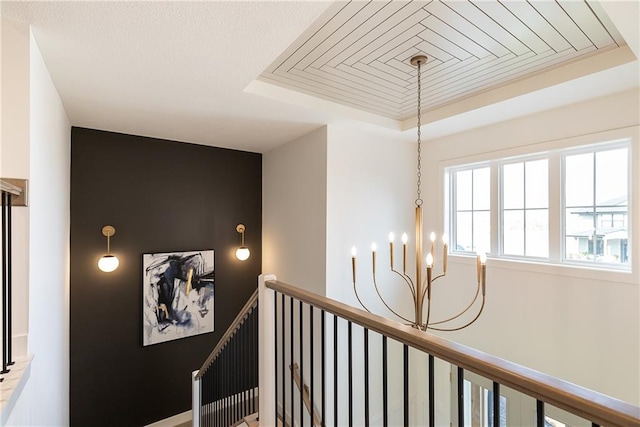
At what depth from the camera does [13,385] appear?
1172mm

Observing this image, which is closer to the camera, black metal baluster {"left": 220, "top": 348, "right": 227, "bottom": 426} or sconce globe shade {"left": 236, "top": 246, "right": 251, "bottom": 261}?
black metal baluster {"left": 220, "top": 348, "right": 227, "bottom": 426}

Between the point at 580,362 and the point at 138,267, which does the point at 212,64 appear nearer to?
the point at 138,267

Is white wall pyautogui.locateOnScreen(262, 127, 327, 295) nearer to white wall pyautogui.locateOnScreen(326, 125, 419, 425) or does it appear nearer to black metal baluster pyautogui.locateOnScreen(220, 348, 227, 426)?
white wall pyautogui.locateOnScreen(326, 125, 419, 425)

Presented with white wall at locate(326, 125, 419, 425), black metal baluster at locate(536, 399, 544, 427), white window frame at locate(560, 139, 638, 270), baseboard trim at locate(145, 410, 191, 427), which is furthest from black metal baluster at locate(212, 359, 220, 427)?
white window frame at locate(560, 139, 638, 270)

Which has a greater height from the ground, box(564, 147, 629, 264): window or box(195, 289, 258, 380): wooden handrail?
box(564, 147, 629, 264): window

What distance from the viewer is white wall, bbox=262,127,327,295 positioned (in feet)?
10.2

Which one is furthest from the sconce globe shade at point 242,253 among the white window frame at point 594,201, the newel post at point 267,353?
the white window frame at point 594,201

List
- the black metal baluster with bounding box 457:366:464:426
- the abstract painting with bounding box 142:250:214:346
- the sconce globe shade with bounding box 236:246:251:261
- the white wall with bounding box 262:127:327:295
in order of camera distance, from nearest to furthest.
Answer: the black metal baluster with bounding box 457:366:464:426
the white wall with bounding box 262:127:327:295
the abstract painting with bounding box 142:250:214:346
the sconce globe shade with bounding box 236:246:251:261

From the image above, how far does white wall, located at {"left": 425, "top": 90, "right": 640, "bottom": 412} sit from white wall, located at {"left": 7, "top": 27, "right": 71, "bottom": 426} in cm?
337

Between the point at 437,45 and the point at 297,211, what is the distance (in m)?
2.12

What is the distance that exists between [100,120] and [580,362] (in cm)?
460

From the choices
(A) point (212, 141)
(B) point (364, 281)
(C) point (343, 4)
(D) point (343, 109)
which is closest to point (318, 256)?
(B) point (364, 281)

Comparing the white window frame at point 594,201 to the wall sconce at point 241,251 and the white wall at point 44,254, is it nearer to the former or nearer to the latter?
the wall sconce at point 241,251

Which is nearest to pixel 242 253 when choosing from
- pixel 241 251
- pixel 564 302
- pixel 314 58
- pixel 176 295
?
pixel 241 251
